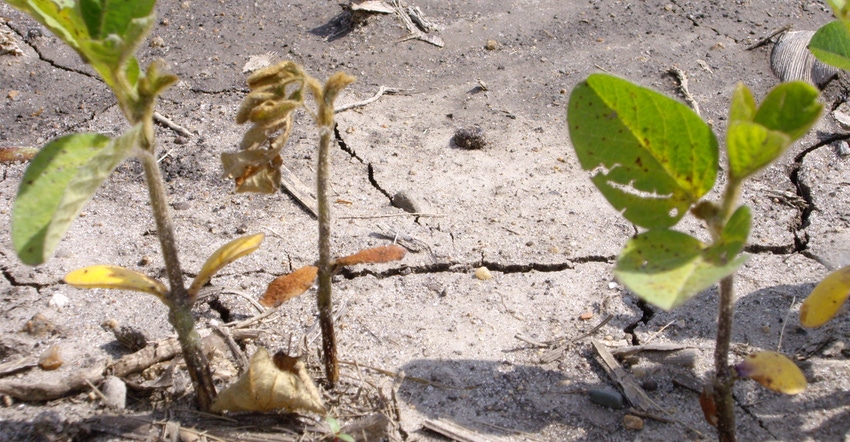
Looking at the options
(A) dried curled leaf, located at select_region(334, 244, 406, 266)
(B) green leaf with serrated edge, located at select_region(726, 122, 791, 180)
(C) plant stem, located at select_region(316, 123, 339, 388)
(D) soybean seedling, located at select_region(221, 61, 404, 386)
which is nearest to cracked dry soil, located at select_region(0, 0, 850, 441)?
(C) plant stem, located at select_region(316, 123, 339, 388)

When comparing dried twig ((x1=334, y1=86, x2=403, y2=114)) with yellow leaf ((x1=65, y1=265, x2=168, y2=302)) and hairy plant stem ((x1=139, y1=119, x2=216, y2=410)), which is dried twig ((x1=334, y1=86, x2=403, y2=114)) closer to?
hairy plant stem ((x1=139, y1=119, x2=216, y2=410))

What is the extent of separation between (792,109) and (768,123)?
52mm

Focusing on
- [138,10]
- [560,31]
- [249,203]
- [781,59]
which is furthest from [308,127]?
[781,59]

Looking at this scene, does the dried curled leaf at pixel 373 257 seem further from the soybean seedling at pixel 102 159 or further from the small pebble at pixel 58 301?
the small pebble at pixel 58 301

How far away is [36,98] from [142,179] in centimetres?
97

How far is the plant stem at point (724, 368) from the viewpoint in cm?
160

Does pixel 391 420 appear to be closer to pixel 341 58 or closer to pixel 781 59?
pixel 341 58

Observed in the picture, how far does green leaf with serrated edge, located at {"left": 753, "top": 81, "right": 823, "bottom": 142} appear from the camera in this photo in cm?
134

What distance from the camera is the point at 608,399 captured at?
2049 millimetres

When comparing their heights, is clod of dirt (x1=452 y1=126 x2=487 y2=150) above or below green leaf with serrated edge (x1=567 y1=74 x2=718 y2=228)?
below

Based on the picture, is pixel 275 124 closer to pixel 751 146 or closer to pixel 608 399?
pixel 751 146

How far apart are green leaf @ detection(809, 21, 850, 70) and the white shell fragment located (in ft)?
5.59

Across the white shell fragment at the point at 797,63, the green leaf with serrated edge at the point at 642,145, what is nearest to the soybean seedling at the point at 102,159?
the green leaf with serrated edge at the point at 642,145

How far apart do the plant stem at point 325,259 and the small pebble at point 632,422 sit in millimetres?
839
